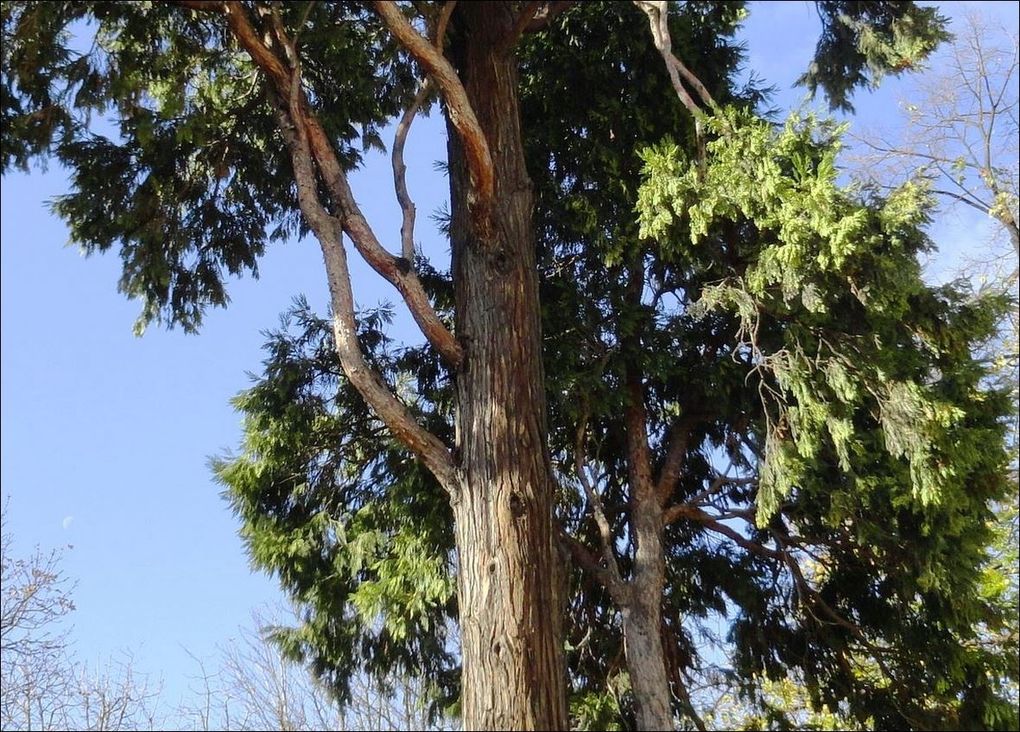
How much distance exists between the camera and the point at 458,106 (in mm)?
6230

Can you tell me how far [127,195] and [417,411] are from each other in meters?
2.56

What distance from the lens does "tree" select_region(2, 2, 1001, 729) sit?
578 centimetres

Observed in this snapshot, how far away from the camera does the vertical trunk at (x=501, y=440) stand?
16.6 ft

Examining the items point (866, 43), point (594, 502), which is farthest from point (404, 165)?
point (866, 43)

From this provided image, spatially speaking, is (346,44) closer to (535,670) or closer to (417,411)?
(417,411)

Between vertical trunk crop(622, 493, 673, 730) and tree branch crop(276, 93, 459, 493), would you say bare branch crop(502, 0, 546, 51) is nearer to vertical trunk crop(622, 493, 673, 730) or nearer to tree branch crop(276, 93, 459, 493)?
tree branch crop(276, 93, 459, 493)

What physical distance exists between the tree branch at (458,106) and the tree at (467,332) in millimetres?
18

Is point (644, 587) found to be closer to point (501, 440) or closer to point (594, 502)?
point (594, 502)

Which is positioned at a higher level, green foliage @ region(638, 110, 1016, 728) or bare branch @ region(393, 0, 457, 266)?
bare branch @ region(393, 0, 457, 266)

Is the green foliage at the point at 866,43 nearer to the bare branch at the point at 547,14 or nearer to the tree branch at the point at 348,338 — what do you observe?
the bare branch at the point at 547,14

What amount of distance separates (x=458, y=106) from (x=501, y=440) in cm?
213

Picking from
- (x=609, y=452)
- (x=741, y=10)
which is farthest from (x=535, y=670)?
(x=741, y=10)

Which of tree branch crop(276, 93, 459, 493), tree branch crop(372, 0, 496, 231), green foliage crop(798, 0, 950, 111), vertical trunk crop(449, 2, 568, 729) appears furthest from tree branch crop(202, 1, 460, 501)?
green foliage crop(798, 0, 950, 111)

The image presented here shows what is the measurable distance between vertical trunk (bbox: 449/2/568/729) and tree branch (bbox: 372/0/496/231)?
13 cm
